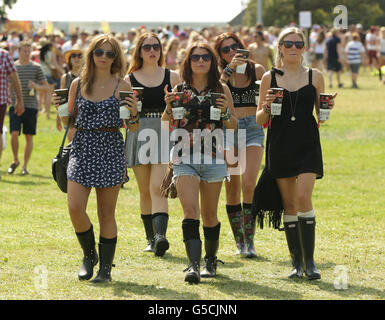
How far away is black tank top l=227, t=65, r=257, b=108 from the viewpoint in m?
8.77

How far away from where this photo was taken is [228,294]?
6.98m

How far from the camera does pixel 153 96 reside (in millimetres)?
8625

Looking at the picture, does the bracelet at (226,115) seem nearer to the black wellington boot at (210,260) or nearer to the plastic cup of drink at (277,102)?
the plastic cup of drink at (277,102)

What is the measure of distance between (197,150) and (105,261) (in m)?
1.18

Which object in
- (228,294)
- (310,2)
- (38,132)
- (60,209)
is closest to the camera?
(228,294)

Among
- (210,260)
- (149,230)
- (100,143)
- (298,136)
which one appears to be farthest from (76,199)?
(149,230)

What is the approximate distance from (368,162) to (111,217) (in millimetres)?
10245

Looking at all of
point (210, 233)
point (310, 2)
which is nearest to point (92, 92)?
point (210, 233)

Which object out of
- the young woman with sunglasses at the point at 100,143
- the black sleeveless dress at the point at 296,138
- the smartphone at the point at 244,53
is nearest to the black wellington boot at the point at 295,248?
the black sleeveless dress at the point at 296,138

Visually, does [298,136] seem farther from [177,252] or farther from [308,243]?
[177,252]

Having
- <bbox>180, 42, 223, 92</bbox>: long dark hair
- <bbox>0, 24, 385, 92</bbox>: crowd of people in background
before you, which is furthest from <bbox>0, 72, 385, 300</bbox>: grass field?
<bbox>0, 24, 385, 92</bbox>: crowd of people in background

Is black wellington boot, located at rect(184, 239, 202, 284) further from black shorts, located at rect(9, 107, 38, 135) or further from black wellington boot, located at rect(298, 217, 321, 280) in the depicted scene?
black shorts, located at rect(9, 107, 38, 135)

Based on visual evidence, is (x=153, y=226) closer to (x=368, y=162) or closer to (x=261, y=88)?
(x=261, y=88)

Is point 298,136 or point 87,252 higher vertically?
point 298,136
